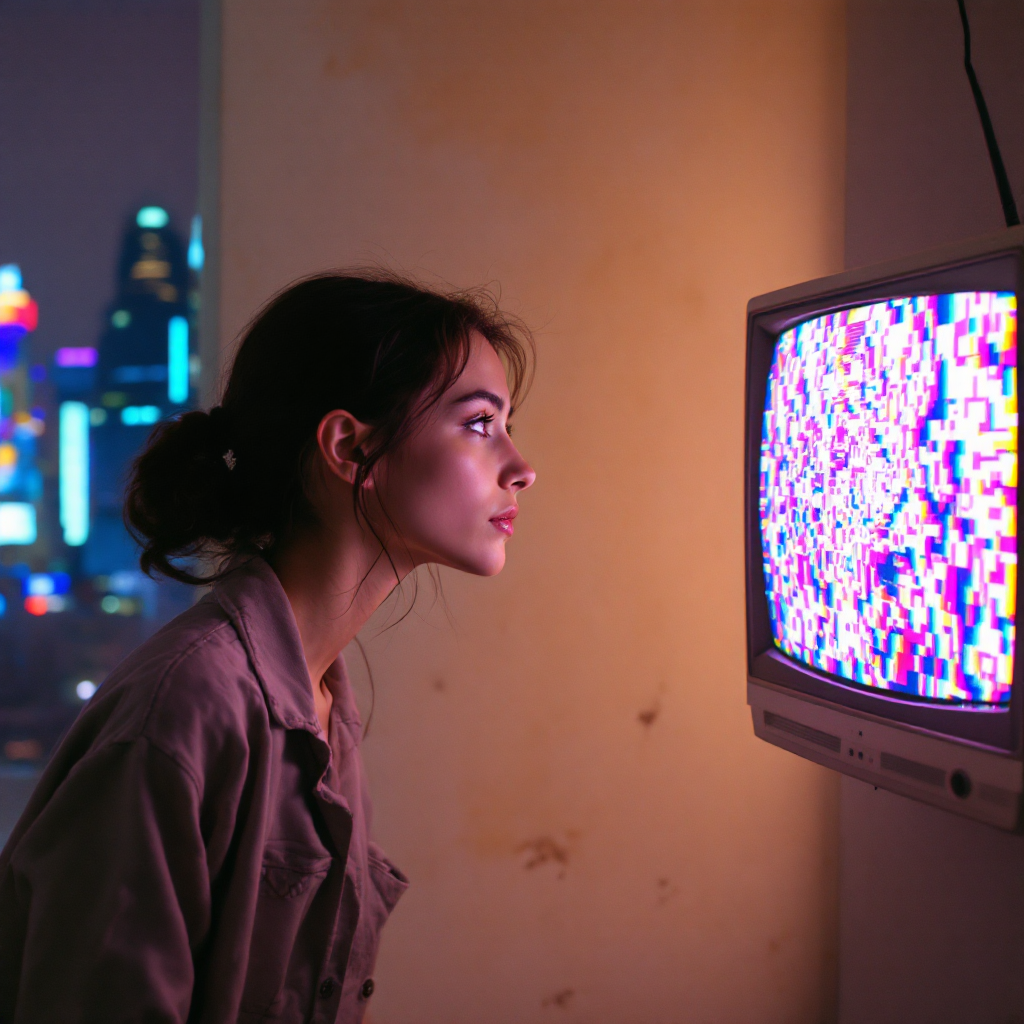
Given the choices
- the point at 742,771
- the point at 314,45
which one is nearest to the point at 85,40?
the point at 314,45

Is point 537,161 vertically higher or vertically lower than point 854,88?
lower

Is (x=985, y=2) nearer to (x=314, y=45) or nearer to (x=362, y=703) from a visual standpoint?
(x=314, y=45)

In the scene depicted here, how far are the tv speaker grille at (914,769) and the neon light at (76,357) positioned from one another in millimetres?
1468

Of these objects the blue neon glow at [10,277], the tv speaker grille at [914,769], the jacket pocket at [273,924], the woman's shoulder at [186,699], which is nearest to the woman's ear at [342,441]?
the woman's shoulder at [186,699]

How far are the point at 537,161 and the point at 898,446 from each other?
0.87m

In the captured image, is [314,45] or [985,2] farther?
[314,45]

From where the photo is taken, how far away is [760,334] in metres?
1.01

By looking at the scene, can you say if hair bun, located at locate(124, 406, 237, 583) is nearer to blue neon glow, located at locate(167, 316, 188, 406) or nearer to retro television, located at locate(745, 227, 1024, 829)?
blue neon glow, located at locate(167, 316, 188, 406)

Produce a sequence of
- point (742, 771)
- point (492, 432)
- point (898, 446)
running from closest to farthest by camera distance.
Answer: point (898, 446) < point (492, 432) < point (742, 771)

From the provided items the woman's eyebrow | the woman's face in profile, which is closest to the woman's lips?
the woman's face in profile

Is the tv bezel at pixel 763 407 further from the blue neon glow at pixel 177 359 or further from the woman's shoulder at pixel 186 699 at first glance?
the blue neon glow at pixel 177 359

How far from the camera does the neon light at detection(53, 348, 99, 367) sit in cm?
143

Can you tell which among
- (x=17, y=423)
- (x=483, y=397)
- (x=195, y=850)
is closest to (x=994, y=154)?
(x=483, y=397)

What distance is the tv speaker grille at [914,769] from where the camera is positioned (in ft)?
2.52
